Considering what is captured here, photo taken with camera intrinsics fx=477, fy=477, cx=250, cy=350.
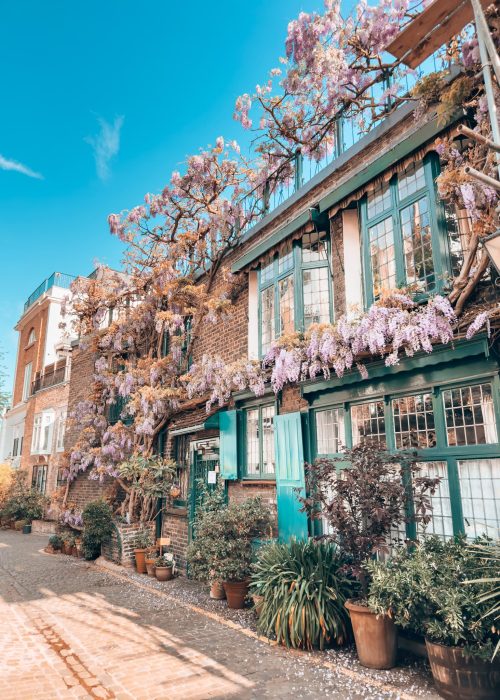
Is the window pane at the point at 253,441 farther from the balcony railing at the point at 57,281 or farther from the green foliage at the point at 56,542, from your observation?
the balcony railing at the point at 57,281

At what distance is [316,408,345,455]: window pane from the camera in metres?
7.09

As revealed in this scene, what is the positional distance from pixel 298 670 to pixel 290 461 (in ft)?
10.1

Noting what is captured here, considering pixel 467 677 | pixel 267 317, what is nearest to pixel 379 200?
pixel 267 317

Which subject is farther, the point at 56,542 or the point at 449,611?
the point at 56,542

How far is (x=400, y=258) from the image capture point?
6.41 m

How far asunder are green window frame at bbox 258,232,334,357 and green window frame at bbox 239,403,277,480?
1.11 metres

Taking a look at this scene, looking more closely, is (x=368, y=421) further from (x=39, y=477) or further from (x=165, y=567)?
(x=39, y=477)

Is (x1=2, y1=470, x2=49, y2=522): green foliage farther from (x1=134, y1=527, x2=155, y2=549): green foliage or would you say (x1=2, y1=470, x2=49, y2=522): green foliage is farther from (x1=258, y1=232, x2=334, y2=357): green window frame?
(x1=258, y1=232, x2=334, y2=357): green window frame

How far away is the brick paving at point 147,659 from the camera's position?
446 cm

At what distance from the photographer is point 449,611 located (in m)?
4.04

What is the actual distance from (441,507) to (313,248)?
4614mm

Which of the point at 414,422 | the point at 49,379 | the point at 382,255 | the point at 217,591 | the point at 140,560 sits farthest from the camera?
the point at 49,379

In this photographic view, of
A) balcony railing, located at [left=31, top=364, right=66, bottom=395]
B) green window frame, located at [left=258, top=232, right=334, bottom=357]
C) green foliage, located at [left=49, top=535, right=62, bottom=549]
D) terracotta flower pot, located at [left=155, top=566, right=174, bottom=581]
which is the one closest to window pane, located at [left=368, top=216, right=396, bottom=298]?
green window frame, located at [left=258, top=232, right=334, bottom=357]

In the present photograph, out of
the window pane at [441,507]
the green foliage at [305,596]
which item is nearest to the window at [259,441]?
the green foliage at [305,596]
